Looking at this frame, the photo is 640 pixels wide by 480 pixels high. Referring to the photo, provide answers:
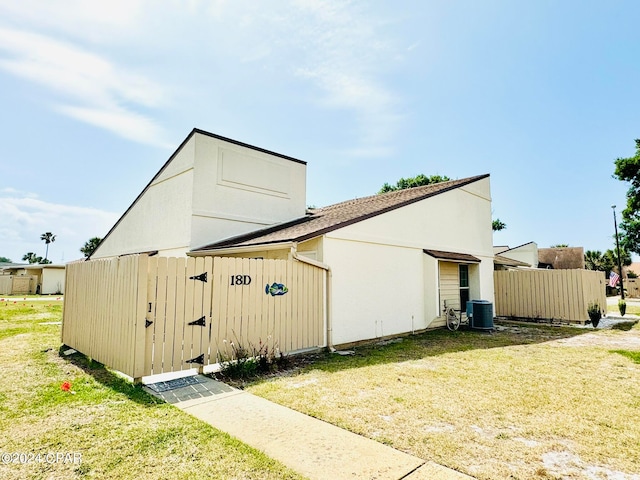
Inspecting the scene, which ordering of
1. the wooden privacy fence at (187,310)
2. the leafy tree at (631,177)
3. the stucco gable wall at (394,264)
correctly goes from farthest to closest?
the leafy tree at (631,177) < the stucco gable wall at (394,264) < the wooden privacy fence at (187,310)

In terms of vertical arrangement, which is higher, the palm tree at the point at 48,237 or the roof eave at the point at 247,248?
the palm tree at the point at 48,237

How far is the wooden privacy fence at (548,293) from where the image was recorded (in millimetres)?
13555

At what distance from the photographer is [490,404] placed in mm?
4543

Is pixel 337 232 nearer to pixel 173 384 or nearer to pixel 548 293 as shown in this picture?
pixel 173 384

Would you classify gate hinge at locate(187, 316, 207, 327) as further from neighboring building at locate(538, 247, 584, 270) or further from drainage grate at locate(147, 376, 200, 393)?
neighboring building at locate(538, 247, 584, 270)

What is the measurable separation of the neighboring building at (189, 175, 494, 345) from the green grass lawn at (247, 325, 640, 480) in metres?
1.50

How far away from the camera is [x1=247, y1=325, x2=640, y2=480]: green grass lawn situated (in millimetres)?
3115

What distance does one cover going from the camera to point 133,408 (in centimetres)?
426

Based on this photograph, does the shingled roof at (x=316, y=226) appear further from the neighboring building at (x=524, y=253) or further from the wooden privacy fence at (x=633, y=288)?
the wooden privacy fence at (x=633, y=288)

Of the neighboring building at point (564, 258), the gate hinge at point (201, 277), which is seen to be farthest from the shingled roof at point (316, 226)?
the neighboring building at point (564, 258)

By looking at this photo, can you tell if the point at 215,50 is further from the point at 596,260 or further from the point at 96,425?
the point at 596,260

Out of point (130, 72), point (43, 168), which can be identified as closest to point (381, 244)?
point (130, 72)

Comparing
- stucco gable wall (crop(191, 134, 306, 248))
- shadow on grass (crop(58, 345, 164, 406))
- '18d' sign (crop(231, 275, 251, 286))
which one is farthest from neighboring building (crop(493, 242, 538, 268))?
shadow on grass (crop(58, 345, 164, 406))

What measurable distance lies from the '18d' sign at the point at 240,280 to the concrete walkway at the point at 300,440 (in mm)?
2051
